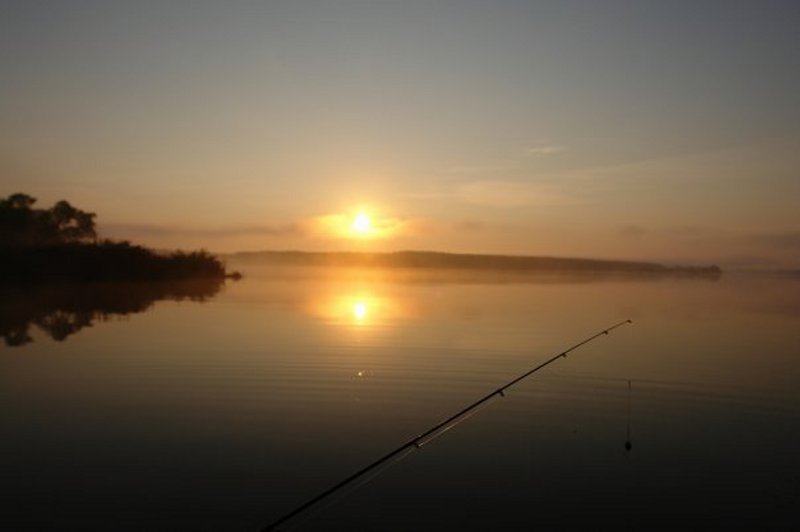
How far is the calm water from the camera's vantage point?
9773mm

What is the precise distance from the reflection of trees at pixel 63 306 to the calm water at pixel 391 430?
108cm

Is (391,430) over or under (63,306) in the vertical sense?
under

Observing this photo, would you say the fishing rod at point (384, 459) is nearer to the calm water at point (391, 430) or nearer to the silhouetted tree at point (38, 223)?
the calm water at point (391, 430)

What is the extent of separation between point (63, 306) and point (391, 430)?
118 feet

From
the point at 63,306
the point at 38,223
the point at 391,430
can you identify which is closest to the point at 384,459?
the point at 391,430

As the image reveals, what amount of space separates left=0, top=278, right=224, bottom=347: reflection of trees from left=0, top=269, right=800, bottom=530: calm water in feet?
3.55

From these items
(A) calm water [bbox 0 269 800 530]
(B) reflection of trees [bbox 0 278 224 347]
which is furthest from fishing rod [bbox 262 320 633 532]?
(B) reflection of trees [bbox 0 278 224 347]

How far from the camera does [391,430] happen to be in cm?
1409

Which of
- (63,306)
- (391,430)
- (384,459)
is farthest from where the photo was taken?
(63,306)

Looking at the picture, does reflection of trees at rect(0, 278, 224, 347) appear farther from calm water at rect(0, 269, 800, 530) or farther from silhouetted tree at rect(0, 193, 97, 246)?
silhouetted tree at rect(0, 193, 97, 246)

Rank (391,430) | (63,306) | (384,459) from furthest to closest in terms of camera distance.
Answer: (63,306)
(391,430)
(384,459)

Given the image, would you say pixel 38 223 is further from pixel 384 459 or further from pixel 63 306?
pixel 384 459

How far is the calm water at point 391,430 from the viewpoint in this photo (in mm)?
9773

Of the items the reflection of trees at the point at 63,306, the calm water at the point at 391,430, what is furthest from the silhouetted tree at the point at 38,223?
the calm water at the point at 391,430
